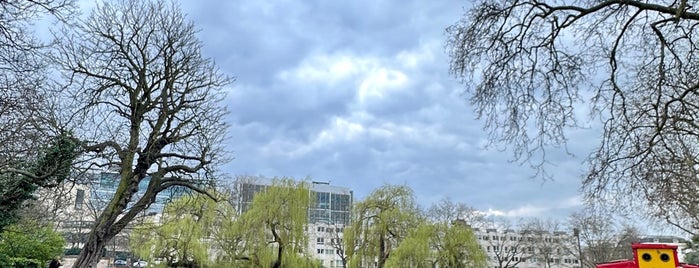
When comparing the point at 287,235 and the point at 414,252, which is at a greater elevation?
the point at 287,235

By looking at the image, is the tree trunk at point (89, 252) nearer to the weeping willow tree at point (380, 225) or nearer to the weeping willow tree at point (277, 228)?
the weeping willow tree at point (277, 228)

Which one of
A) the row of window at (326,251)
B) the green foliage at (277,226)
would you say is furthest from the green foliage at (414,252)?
the row of window at (326,251)

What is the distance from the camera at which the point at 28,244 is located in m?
18.0

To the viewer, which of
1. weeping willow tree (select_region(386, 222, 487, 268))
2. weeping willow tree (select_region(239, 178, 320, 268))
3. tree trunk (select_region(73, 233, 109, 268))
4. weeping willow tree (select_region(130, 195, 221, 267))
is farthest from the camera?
weeping willow tree (select_region(386, 222, 487, 268))

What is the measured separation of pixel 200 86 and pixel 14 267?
9394 millimetres

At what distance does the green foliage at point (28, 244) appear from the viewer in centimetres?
1587

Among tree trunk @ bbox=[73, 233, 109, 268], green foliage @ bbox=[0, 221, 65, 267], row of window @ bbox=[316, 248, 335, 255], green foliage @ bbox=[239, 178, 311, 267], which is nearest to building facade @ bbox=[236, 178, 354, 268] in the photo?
row of window @ bbox=[316, 248, 335, 255]

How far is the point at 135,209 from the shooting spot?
11.4m

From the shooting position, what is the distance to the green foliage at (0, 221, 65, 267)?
15867 millimetres

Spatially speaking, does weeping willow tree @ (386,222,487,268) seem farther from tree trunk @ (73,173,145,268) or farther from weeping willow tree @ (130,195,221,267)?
tree trunk @ (73,173,145,268)

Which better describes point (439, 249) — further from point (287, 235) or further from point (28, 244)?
point (28, 244)

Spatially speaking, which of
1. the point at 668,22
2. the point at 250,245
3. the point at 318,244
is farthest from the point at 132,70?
the point at 318,244

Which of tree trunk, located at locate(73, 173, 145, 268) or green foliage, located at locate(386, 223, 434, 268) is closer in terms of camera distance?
tree trunk, located at locate(73, 173, 145, 268)

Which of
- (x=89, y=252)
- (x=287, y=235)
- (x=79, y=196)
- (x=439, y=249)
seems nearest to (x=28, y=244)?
(x=79, y=196)
